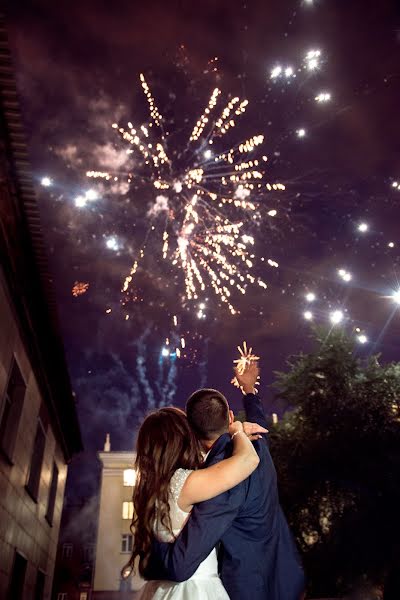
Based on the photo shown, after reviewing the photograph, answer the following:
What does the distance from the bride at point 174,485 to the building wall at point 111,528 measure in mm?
36295

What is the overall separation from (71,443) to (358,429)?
11562 mm

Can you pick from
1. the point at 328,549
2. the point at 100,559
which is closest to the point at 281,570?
the point at 328,549

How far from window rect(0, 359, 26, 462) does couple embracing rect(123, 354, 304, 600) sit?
309 inches

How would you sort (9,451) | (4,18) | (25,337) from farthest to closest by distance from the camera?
(25,337)
(9,451)
(4,18)

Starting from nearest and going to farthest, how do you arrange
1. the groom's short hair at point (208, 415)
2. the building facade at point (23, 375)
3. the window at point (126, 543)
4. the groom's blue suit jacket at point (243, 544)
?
the groom's blue suit jacket at point (243, 544) → the groom's short hair at point (208, 415) → the building facade at point (23, 375) → the window at point (126, 543)

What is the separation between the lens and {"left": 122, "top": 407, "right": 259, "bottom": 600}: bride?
2.48 meters

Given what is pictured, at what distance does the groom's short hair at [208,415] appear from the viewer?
3.09m

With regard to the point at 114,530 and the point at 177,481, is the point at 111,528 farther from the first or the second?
the point at 177,481

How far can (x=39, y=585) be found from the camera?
13492 mm

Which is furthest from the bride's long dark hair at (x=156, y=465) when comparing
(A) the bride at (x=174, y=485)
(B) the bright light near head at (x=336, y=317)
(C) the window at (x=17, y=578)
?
(B) the bright light near head at (x=336, y=317)

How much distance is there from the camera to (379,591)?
16969 millimetres

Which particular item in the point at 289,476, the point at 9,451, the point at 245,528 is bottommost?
the point at 245,528

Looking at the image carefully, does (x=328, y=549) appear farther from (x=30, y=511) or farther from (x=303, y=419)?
(x=30, y=511)

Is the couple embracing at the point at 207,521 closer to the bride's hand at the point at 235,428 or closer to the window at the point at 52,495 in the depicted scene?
the bride's hand at the point at 235,428
